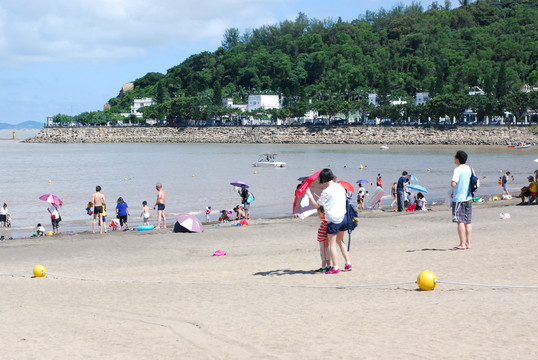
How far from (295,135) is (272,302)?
121 metres

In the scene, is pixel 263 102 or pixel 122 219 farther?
pixel 263 102

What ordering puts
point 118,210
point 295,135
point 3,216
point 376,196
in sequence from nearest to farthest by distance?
point 118,210 < point 3,216 < point 376,196 < point 295,135

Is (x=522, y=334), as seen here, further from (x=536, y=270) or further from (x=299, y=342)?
(x=536, y=270)

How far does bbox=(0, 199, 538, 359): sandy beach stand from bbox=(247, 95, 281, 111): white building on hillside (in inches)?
5774

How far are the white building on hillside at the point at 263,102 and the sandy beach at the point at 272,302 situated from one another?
147 m

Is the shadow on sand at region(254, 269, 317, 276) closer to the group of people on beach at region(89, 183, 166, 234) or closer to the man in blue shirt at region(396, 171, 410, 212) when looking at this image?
the group of people on beach at region(89, 183, 166, 234)

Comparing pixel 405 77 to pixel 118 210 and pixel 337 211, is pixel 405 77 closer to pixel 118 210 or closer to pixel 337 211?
pixel 118 210

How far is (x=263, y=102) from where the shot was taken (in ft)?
529

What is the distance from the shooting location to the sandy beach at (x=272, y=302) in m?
6.62

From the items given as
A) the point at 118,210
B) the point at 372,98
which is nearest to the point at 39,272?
the point at 118,210

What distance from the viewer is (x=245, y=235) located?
1717 cm

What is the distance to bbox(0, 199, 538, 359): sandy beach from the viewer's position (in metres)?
6.62

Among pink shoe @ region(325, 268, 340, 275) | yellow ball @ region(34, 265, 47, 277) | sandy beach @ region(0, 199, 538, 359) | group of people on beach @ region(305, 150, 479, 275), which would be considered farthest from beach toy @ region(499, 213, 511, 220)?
yellow ball @ region(34, 265, 47, 277)

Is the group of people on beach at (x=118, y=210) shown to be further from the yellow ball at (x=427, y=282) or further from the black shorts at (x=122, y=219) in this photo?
the yellow ball at (x=427, y=282)
